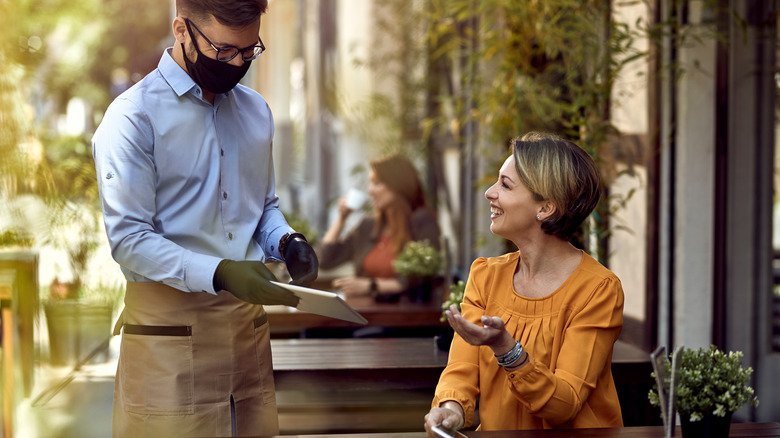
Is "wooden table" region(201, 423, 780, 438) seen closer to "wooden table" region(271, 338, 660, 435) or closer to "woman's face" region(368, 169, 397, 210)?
"wooden table" region(271, 338, 660, 435)

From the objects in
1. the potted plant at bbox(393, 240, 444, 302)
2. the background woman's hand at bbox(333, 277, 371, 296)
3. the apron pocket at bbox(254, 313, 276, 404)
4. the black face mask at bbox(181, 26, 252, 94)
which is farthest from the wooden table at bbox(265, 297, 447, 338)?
the black face mask at bbox(181, 26, 252, 94)

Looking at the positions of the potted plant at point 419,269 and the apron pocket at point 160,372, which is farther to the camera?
the potted plant at point 419,269

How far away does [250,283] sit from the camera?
1799 mm

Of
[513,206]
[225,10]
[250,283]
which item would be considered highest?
[225,10]

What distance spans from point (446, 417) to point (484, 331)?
286mm

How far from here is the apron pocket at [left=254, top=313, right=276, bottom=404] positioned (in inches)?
81.7

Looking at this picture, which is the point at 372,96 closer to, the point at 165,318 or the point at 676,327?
the point at 676,327

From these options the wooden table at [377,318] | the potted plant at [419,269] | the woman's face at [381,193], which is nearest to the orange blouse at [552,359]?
the wooden table at [377,318]

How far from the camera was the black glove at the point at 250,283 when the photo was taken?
177 centimetres

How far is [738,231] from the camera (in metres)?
3.60

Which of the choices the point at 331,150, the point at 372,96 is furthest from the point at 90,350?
the point at 331,150

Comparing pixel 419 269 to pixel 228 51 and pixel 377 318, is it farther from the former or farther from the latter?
pixel 228 51

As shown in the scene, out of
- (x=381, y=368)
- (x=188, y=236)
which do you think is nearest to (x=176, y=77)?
(x=188, y=236)

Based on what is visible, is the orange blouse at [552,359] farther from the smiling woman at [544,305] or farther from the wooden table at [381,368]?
the wooden table at [381,368]
